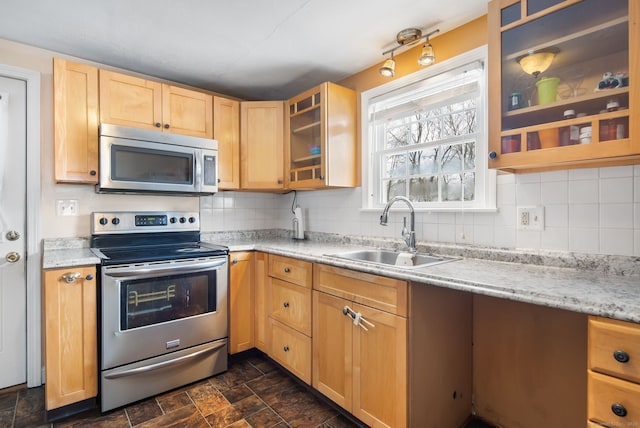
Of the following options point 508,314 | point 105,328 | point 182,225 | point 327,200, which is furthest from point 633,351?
point 182,225

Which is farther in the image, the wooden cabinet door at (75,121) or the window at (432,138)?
the wooden cabinet door at (75,121)

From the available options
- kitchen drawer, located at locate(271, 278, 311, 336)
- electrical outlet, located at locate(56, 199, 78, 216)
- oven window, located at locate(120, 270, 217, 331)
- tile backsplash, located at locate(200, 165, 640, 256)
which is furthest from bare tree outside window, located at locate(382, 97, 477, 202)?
electrical outlet, located at locate(56, 199, 78, 216)

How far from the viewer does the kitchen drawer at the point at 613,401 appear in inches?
35.5

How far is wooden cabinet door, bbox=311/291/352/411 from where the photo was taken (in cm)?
169

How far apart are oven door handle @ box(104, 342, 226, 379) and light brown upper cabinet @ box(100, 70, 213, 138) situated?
159 cm

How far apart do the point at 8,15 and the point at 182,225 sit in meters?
1.60

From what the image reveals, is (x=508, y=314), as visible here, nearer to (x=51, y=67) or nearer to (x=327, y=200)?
(x=327, y=200)

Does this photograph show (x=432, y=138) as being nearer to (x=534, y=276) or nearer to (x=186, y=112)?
(x=534, y=276)

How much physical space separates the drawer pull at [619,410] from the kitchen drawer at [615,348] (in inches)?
3.2

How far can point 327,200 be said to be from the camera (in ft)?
9.16

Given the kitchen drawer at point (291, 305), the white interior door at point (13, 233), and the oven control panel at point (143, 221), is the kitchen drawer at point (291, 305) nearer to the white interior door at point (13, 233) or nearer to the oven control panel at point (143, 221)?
the oven control panel at point (143, 221)

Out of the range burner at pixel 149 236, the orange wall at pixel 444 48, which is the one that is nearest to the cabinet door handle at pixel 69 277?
the range burner at pixel 149 236

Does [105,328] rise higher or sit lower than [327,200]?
lower

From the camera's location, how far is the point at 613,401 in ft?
3.07
